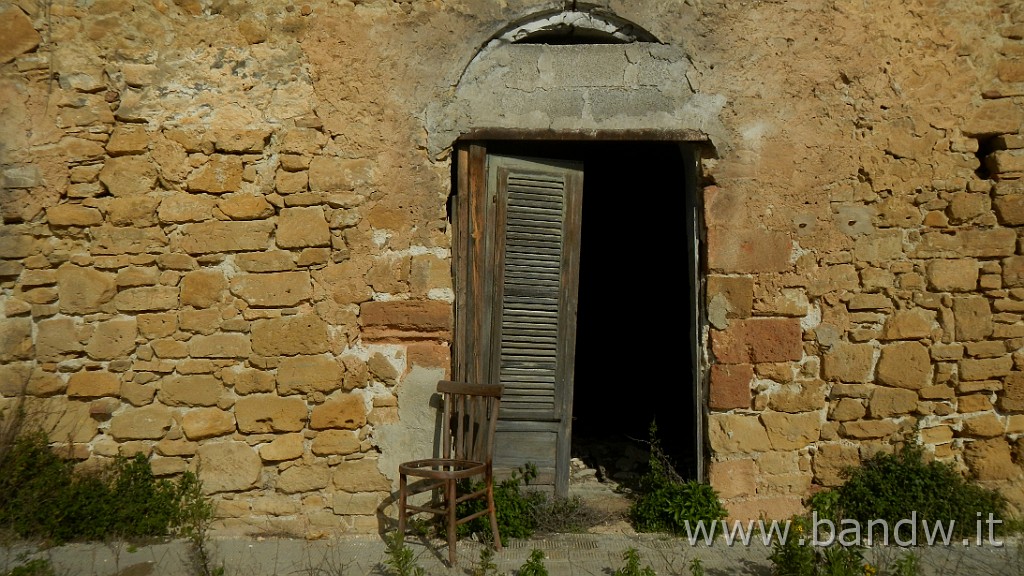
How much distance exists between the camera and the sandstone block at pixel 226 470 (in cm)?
389

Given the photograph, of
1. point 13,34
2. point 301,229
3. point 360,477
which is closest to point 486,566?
point 360,477

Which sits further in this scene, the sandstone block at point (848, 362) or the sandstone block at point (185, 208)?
the sandstone block at point (848, 362)

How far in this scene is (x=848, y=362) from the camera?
4004 mm

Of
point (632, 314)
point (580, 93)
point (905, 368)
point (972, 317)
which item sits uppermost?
point (580, 93)

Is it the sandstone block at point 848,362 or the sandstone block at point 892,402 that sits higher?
the sandstone block at point 848,362

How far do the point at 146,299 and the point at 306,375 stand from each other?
1.00 m

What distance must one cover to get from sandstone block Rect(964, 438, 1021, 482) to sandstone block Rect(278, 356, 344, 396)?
12.3ft

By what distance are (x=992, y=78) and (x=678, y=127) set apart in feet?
6.13

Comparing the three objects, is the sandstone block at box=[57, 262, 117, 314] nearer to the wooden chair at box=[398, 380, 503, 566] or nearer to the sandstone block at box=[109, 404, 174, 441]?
the sandstone block at box=[109, 404, 174, 441]

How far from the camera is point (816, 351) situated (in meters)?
4.02

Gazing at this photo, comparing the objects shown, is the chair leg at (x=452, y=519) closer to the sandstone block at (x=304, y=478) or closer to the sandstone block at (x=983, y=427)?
the sandstone block at (x=304, y=478)

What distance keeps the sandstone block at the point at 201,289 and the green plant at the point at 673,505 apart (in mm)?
2776

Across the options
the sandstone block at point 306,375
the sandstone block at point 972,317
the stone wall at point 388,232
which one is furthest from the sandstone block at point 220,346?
the sandstone block at point 972,317

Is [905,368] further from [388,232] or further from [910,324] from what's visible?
[388,232]
